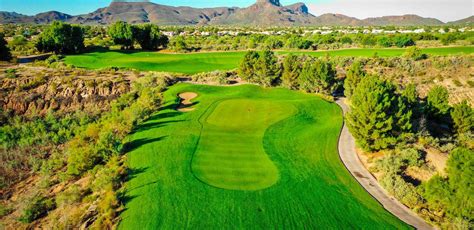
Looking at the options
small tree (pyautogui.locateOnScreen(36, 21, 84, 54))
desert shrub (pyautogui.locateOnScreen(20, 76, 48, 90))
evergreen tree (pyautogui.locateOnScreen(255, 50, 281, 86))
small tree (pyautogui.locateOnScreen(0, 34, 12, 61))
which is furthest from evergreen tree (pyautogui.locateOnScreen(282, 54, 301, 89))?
small tree (pyautogui.locateOnScreen(0, 34, 12, 61))

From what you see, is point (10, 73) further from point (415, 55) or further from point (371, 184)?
point (415, 55)

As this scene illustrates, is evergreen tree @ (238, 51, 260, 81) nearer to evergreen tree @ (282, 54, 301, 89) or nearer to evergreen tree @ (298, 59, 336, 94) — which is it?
evergreen tree @ (282, 54, 301, 89)

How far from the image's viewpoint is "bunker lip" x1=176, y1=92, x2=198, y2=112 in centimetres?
4388

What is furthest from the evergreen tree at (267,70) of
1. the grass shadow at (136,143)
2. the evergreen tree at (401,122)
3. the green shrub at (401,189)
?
the green shrub at (401,189)

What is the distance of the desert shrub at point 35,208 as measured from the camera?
22.1 metres

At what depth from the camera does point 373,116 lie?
1152 inches

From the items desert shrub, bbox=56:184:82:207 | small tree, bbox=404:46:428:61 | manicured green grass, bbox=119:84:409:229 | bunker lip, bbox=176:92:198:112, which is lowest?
desert shrub, bbox=56:184:82:207

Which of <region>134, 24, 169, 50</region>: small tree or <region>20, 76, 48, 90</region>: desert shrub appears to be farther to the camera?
<region>134, 24, 169, 50</region>: small tree

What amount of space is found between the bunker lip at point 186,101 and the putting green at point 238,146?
14.6 ft

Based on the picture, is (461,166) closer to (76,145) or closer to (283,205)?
(283,205)

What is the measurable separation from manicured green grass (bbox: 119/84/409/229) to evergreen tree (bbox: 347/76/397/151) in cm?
355

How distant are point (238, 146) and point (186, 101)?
19085 mm

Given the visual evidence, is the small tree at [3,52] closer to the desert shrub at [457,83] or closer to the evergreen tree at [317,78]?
the evergreen tree at [317,78]

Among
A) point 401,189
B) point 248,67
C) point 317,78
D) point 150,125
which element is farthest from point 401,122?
point 248,67
